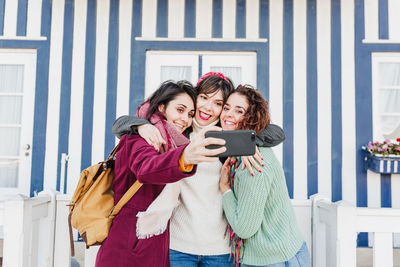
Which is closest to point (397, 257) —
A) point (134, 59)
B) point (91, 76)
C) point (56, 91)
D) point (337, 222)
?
point (337, 222)

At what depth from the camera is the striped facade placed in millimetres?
3387

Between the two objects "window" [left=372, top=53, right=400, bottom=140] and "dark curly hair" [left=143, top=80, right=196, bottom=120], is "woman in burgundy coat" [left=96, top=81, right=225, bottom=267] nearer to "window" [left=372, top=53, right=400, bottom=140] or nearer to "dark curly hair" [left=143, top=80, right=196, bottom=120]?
"dark curly hair" [left=143, top=80, right=196, bottom=120]

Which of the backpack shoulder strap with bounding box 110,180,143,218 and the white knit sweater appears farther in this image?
the white knit sweater

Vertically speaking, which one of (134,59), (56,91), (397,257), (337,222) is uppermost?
(134,59)

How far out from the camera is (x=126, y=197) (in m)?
1.24

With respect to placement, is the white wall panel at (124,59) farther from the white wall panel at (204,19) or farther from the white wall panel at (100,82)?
the white wall panel at (204,19)

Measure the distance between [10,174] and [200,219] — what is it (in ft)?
9.44

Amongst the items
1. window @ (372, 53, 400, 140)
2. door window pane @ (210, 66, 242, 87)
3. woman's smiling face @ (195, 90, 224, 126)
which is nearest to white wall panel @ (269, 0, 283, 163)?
door window pane @ (210, 66, 242, 87)

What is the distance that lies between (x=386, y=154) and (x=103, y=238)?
2.90 meters

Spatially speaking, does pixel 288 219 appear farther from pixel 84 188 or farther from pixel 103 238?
pixel 84 188

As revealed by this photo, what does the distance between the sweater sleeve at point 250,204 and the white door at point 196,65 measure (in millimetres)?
2266

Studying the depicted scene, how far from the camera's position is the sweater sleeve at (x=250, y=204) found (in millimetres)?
1306

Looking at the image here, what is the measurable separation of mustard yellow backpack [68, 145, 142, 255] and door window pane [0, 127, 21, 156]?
263cm

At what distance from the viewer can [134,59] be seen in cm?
342
